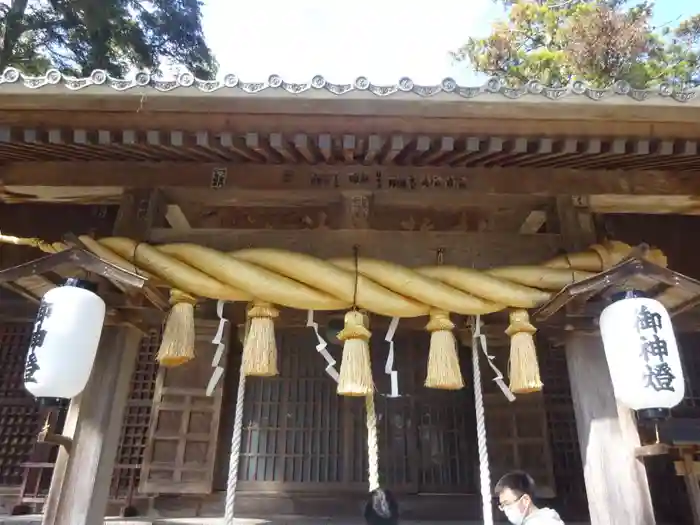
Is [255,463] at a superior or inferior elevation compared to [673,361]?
inferior

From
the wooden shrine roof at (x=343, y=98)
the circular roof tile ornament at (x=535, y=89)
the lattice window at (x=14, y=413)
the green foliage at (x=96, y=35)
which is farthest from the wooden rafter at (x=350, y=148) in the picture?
the green foliage at (x=96, y=35)

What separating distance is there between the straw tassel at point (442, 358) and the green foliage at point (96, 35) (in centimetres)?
1107

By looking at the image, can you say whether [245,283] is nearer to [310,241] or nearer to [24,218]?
[310,241]

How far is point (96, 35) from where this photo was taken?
12148mm

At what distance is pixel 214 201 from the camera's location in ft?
14.4

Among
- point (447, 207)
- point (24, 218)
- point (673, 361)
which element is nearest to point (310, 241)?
point (447, 207)

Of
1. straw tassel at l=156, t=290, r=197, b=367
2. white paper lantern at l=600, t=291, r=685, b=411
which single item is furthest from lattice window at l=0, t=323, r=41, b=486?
white paper lantern at l=600, t=291, r=685, b=411

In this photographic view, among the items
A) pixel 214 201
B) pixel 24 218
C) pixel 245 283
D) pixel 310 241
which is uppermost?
pixel 24 218

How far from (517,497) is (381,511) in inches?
31.7

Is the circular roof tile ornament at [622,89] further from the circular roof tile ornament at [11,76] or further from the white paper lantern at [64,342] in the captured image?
the circular roof tile ornament at [11,76]

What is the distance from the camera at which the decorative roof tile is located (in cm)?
358

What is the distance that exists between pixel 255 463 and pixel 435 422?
192cm

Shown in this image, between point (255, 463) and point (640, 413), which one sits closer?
point (640, 413)

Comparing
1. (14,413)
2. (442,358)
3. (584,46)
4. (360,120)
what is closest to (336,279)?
(442,358)
